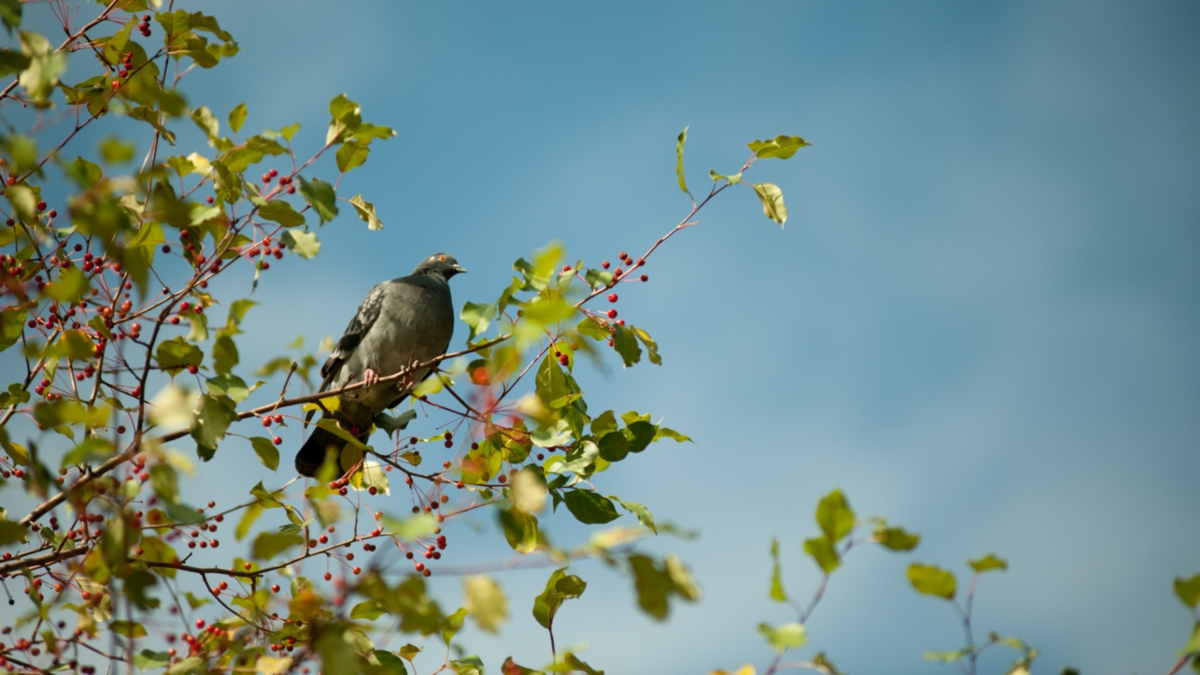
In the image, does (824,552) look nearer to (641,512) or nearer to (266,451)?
(641,512)

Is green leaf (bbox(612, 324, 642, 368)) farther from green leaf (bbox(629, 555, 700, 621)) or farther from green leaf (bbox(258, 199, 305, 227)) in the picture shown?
green leaf (bbox(629, 555, 700, 621))

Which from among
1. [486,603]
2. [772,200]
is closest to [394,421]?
[772,200]

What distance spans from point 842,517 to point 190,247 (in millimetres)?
2655

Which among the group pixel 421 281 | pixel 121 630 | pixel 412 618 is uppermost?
pixel 421 281

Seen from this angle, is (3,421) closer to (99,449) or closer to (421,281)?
(99,449)

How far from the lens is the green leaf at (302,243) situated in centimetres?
307

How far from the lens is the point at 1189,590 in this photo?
6.16 ft

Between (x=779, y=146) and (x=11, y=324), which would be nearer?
(x=779, y=146)

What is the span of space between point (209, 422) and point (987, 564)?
2.36 meters

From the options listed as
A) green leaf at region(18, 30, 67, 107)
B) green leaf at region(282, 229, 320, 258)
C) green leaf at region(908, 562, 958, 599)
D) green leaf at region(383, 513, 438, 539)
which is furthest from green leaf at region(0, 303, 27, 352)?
green leaf at region(908, 562, 958, 599)

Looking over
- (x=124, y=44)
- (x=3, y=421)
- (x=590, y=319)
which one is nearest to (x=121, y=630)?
(x=3, y=421)

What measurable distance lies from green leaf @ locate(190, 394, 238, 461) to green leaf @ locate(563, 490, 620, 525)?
4.27ft

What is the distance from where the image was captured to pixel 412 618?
2.09 meters

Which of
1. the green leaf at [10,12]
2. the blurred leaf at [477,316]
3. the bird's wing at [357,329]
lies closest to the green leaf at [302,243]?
the blurred leaf at [477,316]
